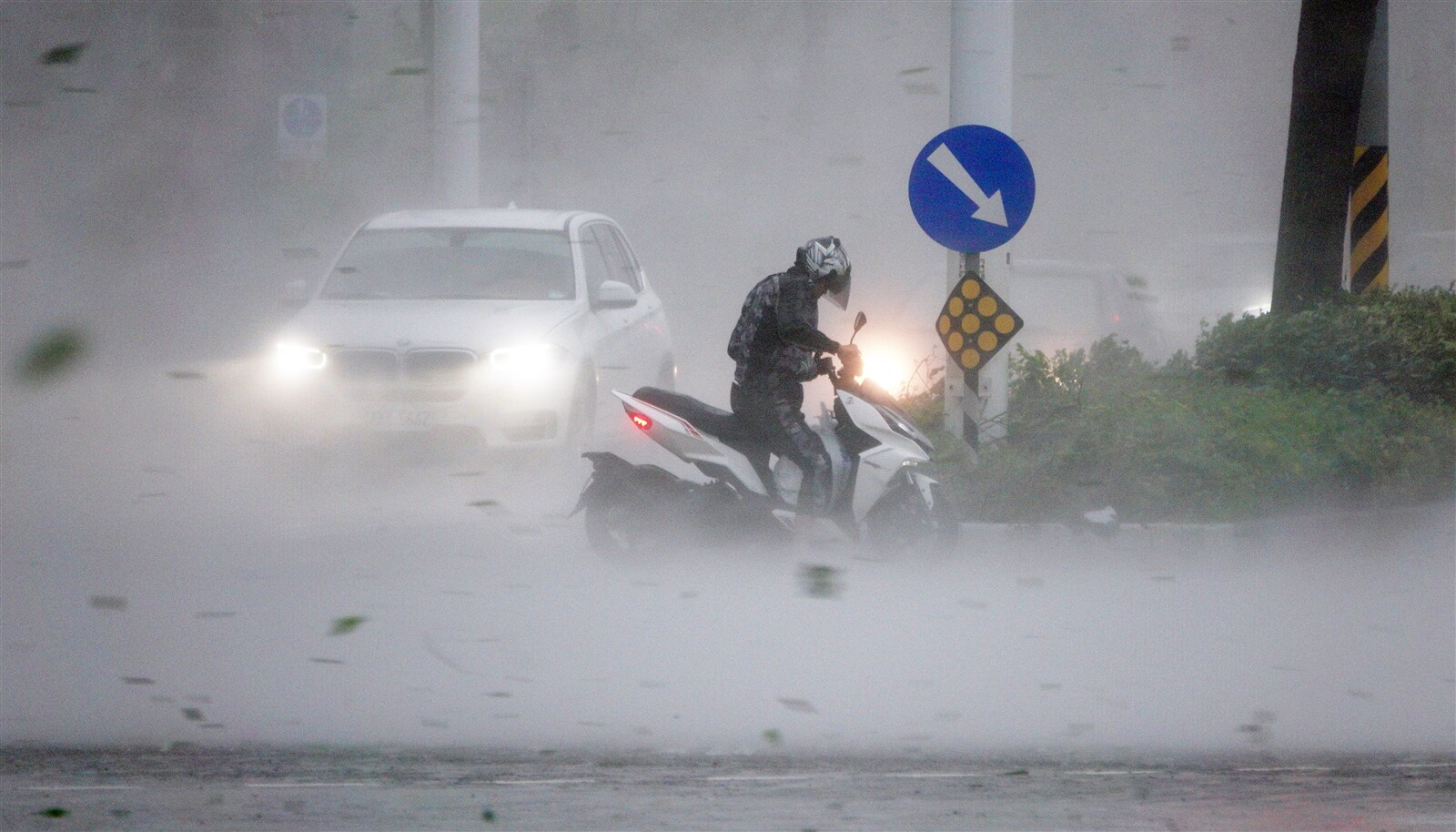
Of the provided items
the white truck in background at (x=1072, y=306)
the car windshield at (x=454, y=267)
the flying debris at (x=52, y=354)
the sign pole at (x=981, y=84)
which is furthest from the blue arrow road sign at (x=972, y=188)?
the white truck in background at (x=1072, y=306)

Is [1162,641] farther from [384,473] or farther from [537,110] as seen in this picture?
[537,110]

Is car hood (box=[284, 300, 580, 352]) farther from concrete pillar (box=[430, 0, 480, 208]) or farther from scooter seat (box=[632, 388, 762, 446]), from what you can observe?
concrete pillar (box=[430, 0, 480, 208])

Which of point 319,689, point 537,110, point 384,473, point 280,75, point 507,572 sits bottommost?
point 319,689

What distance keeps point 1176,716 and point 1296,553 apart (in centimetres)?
324

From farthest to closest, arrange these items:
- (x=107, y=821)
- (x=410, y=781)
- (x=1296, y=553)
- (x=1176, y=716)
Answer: (x=1296, y=553) → (x=1176, y=716) → (x=410, y=781) → (x=107, y=821)

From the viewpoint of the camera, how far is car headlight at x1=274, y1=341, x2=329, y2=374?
27.9ft

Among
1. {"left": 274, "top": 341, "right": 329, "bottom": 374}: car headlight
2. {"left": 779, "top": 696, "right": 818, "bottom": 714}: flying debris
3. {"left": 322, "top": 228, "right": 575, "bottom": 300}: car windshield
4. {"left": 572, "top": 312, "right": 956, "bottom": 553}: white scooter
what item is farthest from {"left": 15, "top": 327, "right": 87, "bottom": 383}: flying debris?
{"left": 779, "top": 696, "right": 818, "bottom": 714}: flying debris

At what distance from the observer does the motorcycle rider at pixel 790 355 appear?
6.66 m

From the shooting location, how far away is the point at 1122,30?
21406 mm

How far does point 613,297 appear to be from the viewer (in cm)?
890

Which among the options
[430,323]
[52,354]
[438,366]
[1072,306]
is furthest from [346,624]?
[1072,306]

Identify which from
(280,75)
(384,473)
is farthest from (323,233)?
(384,473)

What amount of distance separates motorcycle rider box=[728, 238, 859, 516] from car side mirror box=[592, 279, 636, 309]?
2.17 metres

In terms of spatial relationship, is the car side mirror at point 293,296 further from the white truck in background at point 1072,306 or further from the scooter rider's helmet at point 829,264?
the white truck in background at point 1072,306
